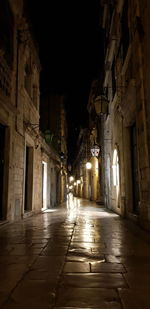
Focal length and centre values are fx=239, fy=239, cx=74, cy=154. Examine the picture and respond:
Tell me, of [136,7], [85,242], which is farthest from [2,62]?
[85,242]

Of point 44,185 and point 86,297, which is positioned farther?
point 44,185

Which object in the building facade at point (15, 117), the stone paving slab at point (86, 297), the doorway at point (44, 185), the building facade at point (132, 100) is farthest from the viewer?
the doorway at point (44, 185)

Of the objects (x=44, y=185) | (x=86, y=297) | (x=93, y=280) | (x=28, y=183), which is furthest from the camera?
(x=44, y=185)

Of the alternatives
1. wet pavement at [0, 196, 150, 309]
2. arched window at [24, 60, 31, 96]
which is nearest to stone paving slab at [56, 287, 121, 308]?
wet pavement at [0, 196, 150, 309]

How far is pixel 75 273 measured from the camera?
2801 millimetres

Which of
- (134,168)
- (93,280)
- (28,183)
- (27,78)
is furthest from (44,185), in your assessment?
(93,280)

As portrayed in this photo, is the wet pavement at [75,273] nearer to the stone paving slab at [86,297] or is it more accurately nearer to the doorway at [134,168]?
the stone paving slab at [86,297]

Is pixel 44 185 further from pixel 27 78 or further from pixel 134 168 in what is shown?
pixel 134 168

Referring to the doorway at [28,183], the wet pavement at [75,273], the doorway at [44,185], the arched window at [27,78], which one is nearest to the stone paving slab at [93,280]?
the wet pavement at [75,273]

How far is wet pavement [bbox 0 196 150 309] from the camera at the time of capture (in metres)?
2.11

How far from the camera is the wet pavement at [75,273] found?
2.11 meters

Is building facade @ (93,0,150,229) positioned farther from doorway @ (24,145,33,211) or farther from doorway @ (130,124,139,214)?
doorway @ (24,145,33,211)

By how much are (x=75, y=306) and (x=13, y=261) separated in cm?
152

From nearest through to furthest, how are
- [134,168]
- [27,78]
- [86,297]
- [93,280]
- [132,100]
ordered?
1. [86,297]
2. [93,280]
3. [132,100]
4. [134,168]
5. [27,78]
